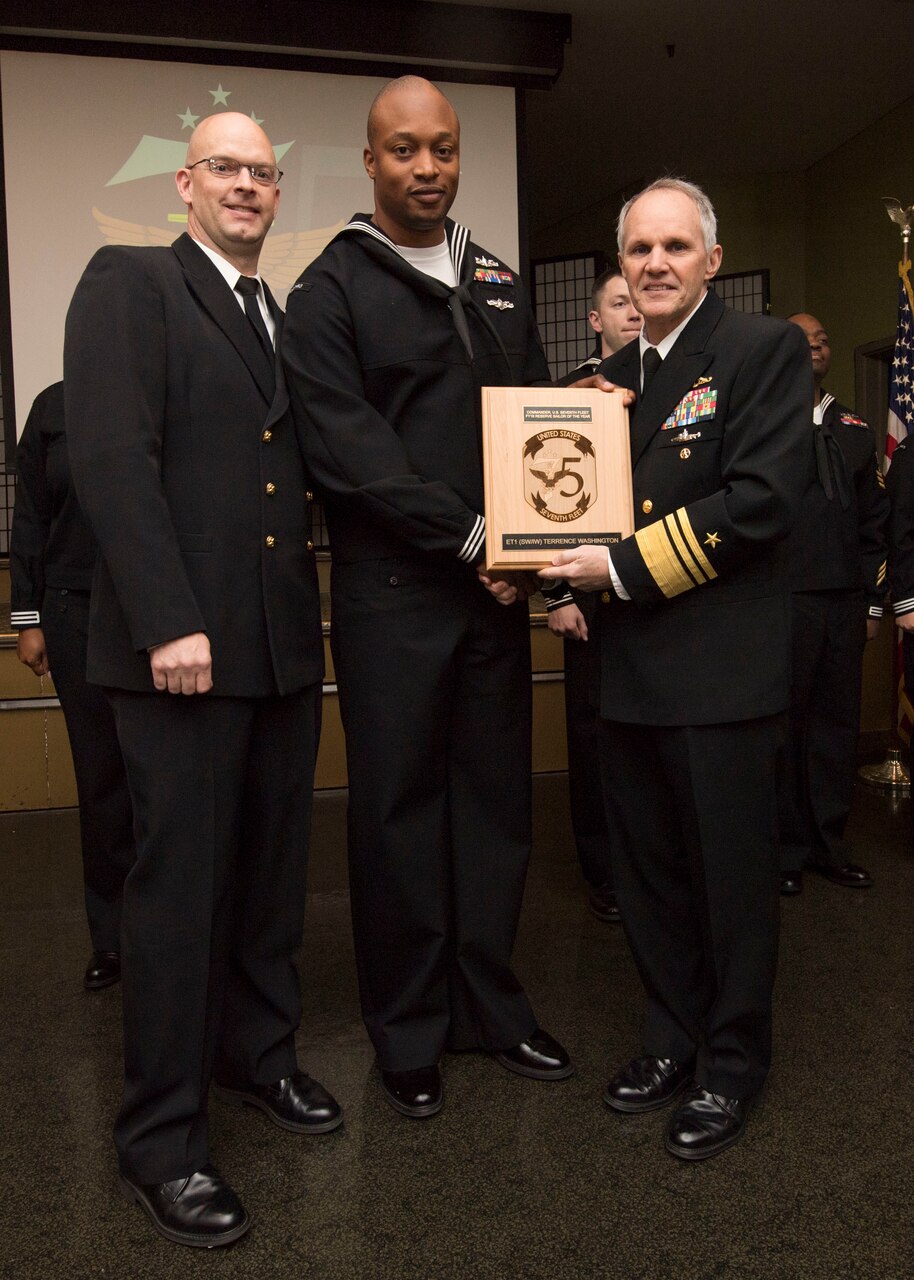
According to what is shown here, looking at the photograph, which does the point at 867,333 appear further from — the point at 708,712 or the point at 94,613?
the point at 94,613

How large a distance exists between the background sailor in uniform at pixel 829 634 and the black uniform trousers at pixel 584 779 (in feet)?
1.69

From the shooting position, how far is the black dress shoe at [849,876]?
9.69ft

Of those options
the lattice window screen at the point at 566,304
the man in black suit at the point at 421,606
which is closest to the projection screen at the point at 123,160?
the lattice window screen at the point at 566,304

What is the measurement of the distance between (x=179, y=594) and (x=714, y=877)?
0.94 m

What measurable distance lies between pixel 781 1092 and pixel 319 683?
107 centimetres

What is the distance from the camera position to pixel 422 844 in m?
1.85

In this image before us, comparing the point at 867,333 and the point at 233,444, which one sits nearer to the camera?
the point at 233,444

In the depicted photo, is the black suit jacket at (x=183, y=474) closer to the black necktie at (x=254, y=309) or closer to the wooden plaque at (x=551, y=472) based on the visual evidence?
the black necktie at (x=254, y=309)

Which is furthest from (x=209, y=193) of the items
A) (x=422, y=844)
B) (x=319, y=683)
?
(x=422, y=844)

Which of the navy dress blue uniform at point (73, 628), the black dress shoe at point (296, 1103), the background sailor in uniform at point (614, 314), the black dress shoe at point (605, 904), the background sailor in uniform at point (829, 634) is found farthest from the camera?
→ the background sailor in uniform at point (829, 634)

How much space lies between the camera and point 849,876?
2.98 meters

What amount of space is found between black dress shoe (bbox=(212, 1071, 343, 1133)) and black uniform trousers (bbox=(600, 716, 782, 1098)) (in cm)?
56

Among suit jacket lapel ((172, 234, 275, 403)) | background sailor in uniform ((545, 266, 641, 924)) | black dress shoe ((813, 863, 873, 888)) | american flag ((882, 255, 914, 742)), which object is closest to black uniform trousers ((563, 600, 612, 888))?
background sailor in uniform ((545, 266, 641, 924))

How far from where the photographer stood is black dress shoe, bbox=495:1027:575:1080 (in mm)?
1912
